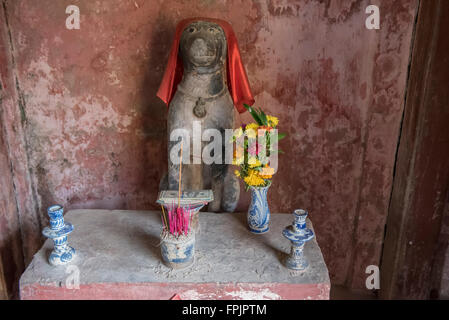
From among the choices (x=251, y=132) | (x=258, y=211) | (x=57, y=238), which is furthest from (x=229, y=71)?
(x=57, y=238)

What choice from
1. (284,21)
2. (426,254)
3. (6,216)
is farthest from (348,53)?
(6,216)

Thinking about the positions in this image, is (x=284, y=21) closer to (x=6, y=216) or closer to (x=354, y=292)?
(x=354, y=292)

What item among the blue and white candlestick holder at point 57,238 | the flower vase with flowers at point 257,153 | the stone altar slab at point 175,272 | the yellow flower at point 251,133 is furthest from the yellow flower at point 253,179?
the blue and white candlestick holder at point 57,238

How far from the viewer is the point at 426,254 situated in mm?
2535

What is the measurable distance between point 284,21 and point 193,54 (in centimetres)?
76

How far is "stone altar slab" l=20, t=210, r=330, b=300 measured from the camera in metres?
1.80

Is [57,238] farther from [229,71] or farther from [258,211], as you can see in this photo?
[229,71]

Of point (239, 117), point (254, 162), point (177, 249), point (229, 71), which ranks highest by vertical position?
point (229, 71)

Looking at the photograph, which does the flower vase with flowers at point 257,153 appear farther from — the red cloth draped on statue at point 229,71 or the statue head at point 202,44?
the statue head at point 202,44

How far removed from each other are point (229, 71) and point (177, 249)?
3.54ft

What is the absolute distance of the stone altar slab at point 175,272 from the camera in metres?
1.80

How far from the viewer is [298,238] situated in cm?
185

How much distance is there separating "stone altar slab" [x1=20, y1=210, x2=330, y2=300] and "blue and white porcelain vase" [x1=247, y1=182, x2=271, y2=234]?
0.05 meters

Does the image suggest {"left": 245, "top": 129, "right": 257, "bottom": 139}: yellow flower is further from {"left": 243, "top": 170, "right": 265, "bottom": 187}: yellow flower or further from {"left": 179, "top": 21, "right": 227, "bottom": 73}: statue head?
{"left": 179, "top": 21, "right": 227, "bottom": 73}: statue head
